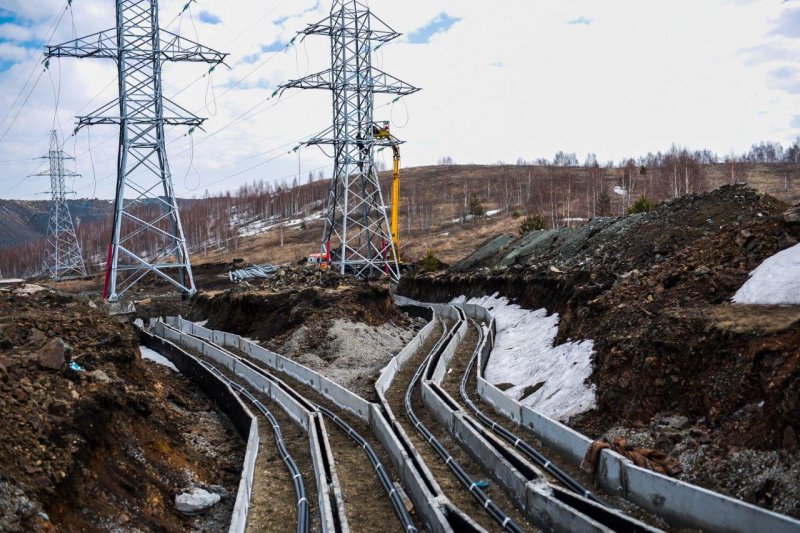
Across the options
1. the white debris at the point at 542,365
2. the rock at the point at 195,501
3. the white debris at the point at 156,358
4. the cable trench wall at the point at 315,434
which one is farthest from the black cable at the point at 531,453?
the white debris at the point at 156,358

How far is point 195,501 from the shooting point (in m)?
11.5

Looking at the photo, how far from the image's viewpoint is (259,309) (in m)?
31.4

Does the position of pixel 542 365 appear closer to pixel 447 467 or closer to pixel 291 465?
pixel 447 467

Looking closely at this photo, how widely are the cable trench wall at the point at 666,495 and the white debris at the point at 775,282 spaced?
5.07m

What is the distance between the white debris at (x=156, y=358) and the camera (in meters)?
25.9

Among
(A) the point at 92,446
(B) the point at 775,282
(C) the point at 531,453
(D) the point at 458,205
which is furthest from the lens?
(D) the point at 458,205

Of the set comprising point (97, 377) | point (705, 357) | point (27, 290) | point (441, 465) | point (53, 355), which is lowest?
point (441, 465)

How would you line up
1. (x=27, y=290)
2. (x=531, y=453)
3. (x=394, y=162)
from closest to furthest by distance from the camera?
(x=531, y=453)
(x=27, y=290)
(x=394, y=162)

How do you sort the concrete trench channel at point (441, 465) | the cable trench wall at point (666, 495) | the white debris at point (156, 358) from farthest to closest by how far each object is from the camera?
1. the white debris at point (156, 358)
2. the concrete trench channel at point (441, 465)
3. the cable trench wall at point (666, 495)

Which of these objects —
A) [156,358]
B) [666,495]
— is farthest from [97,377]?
[156,358]

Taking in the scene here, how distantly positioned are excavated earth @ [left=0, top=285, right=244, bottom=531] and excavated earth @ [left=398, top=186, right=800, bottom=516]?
8369 mm

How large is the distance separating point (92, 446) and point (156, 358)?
704 inches

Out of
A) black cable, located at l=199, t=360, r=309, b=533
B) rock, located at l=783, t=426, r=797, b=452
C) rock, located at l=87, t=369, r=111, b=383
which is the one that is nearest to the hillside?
black cable, located at l=199, t=360, r=309, b=533

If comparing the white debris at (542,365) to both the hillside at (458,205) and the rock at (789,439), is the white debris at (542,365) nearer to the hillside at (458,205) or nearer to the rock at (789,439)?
the rock at (789,439)
